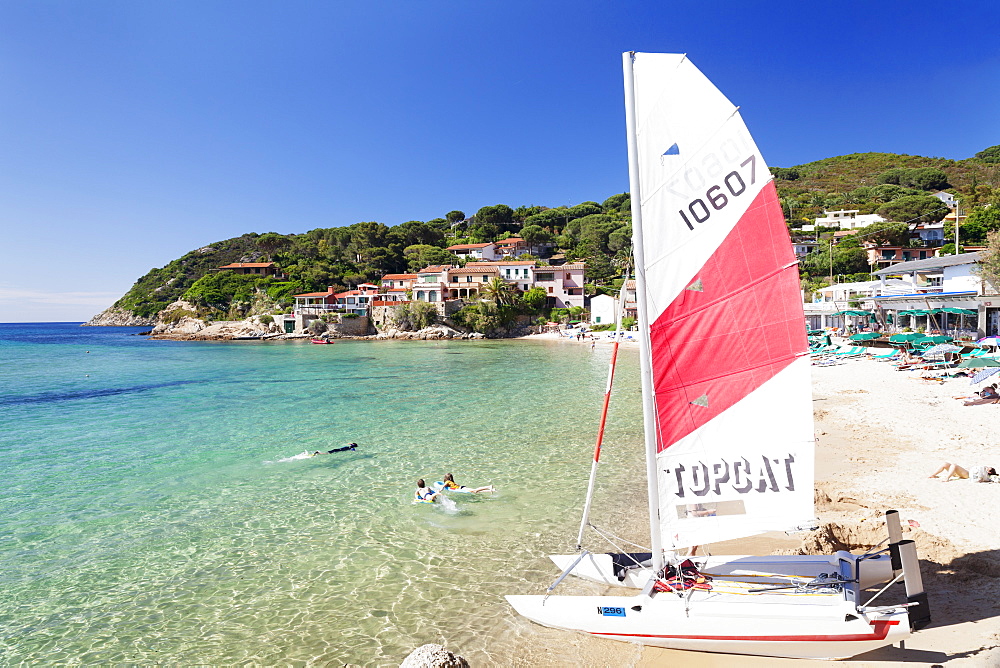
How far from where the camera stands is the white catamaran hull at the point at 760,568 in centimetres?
590

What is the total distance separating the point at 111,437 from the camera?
1912 centimetres

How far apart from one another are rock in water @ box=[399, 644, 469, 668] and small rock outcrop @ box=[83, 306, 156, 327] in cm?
14540

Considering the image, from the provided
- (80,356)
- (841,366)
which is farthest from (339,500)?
(80,356)

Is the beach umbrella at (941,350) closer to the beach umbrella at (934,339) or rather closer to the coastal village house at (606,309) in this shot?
the beach umbrella at (934,339)

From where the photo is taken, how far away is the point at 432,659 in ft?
18.0

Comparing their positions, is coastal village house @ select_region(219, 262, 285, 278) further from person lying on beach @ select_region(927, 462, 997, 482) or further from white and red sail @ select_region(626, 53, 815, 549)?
white and red sail @ select_region(626, 53, 815, 549)

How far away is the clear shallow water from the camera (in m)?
6.89

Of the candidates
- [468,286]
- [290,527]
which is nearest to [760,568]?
[290,527]

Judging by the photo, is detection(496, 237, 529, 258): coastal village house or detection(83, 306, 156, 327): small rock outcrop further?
detection(83, 306, 156, 327): small rock outcrop

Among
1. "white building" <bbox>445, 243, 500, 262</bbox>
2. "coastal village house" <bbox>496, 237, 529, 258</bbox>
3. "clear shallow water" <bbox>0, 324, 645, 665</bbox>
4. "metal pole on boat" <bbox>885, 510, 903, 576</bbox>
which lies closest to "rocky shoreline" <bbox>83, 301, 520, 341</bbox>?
"white building" <bbox>445, 243, 500, 262</bbox>

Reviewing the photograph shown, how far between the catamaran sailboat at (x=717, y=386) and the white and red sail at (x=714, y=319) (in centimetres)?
1

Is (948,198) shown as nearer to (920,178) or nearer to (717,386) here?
(920,178)

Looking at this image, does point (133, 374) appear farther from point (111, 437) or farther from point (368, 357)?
point (111, 437)

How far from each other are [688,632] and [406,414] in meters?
17.6
